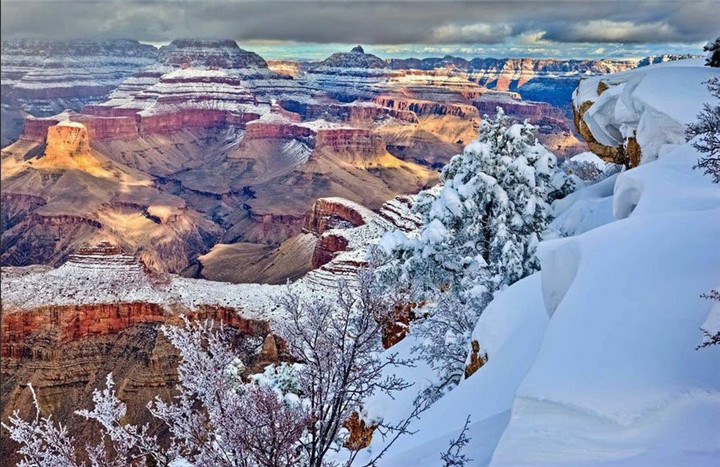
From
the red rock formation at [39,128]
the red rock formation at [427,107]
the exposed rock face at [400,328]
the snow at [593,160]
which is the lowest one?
the red rock formation at [39,128]

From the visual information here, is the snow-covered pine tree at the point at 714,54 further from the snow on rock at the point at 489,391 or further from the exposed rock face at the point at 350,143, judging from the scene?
the exposed rock face at the point at 350,143

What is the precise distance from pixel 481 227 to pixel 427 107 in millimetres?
142741

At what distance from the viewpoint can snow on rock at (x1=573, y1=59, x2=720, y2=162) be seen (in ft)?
43.9

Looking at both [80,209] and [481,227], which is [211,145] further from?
[481,227]

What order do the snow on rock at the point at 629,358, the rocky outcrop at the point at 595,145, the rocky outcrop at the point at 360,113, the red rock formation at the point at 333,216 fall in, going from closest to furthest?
the snow on rock at the point at 629,358 < the rocky outcrop at the point at 595,145 < the red rock formation at the point at 333,216 < the rocky outcrop at the point at 360,113

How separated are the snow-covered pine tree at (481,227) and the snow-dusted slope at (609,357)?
2.73m

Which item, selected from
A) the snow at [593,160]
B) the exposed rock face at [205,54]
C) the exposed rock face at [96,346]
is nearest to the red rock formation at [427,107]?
the exposed rock face at [205,54]

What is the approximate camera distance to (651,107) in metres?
13.9

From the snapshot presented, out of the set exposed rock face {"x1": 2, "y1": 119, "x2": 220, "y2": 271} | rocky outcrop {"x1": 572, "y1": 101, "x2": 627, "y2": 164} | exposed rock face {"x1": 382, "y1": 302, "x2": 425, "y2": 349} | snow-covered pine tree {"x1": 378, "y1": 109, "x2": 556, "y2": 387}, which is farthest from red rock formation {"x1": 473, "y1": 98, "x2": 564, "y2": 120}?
snow-covered pine tree {"x1": 378, "y1": 109, "x2": 556, "y2": 387}

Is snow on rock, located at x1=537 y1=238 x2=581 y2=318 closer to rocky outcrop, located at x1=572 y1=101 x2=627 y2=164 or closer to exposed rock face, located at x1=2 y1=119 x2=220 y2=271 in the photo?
rocky outcrop, located at x1=572 y1=101 x2=627 y2=164

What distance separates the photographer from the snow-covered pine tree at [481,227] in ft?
45.1

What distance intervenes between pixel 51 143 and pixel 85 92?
196 feet

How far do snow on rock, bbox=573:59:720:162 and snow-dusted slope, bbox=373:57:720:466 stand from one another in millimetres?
2691

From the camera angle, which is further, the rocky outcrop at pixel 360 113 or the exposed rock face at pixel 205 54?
the exposed rock face at pixel 205 54
